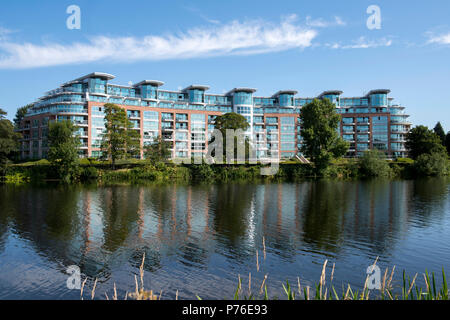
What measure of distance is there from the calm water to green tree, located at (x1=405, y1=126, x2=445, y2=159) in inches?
2857

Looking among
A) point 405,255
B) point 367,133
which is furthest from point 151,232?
point 367,133

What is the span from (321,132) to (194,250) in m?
66.5

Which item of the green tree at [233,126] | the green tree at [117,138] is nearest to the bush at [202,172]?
the green tree at [233,126]

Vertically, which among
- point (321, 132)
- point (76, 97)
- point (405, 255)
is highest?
point (76, 97)

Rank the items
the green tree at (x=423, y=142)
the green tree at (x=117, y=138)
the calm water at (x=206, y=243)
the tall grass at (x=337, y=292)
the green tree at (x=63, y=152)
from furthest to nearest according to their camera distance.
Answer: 1. the green tree at (x=423, y=142)
2. the green tree at (x=117, y=138)
3. the green tree at (x=63, y=152)
4. the calm water at (x=206, y=243)
5. the tall grass at (x=337, y=292)

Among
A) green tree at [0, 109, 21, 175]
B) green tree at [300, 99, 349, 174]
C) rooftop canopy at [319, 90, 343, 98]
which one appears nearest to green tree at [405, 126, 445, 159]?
rooftop canopy at [319, 90, 343, 98]

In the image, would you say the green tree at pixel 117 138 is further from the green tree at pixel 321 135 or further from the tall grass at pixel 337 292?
the tall grass at pixel 337 292

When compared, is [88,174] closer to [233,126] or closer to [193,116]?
[233,126]

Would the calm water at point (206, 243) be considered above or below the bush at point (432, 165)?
below

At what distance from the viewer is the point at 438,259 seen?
17.9 meters

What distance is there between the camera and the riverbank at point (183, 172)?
238 feet

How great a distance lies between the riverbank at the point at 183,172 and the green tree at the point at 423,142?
13.9 m

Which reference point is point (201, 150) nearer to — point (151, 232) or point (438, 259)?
point (151, 232)

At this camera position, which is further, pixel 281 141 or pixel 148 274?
pixel 281 141
